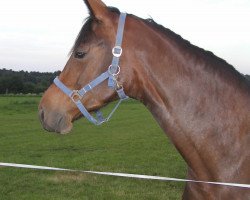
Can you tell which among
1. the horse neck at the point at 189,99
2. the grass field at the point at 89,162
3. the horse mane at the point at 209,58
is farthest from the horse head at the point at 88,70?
the grass field at the point at 89,162

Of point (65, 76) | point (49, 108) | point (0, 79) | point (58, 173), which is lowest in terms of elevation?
point (0, 79)

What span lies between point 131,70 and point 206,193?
41.5 inches

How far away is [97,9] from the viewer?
2.97 meters

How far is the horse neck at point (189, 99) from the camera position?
290 centimetres

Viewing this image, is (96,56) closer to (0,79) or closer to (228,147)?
(228,147)

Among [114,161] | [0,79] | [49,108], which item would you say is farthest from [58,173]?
[0,79]

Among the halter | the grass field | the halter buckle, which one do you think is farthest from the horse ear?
the grass field

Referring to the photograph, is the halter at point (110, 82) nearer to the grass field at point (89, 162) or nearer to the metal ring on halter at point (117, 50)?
the metal ring on halter at point (117, 50)

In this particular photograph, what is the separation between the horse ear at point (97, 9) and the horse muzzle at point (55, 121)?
80 cm

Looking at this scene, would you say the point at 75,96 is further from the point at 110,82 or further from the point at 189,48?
the point at 189,48

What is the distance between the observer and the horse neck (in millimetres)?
2902

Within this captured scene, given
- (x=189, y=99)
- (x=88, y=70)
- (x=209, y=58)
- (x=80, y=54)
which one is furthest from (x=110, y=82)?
(x=209, y=58)

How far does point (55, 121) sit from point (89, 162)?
843 cm

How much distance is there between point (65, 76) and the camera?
3041mm
